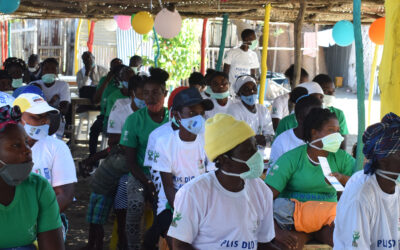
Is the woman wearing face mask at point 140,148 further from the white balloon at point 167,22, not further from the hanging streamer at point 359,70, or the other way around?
the white balloon at point 167,22

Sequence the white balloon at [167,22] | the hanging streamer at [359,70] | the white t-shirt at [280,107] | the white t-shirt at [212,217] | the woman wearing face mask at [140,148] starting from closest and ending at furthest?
the white t-shirt at [212,217], the hanging streamer at [359,70], the woman wearing face mask at [140,148], the white t-shirt at [280,107], the white balloon at [167,22]

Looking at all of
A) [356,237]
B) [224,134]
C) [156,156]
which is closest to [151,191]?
[156,156]

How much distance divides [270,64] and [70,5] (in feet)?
37.5

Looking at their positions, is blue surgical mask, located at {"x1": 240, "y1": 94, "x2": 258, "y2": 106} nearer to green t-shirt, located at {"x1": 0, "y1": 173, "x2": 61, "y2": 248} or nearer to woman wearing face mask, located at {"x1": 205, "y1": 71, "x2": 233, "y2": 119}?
woman wearing face mask, located at {"x1": 205, "y1": 71, "x2": 233, "y2": 119}

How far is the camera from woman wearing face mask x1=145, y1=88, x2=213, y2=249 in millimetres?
4031

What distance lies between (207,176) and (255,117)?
3146 millimetres

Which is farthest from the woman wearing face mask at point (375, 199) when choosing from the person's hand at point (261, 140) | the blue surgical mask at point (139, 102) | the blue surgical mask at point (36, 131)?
the blue surgical mask at point (139, 102)

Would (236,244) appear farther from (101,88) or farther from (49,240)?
(101,88)

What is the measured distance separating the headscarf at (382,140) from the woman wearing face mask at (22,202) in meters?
1.59

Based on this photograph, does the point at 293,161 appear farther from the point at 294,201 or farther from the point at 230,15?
the point at 230,15

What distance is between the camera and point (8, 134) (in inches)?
106

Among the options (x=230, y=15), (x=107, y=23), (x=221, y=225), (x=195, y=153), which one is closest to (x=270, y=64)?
(x=107, y=23)

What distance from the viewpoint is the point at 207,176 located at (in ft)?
9.67

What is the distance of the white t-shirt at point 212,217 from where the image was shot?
9.30ft
